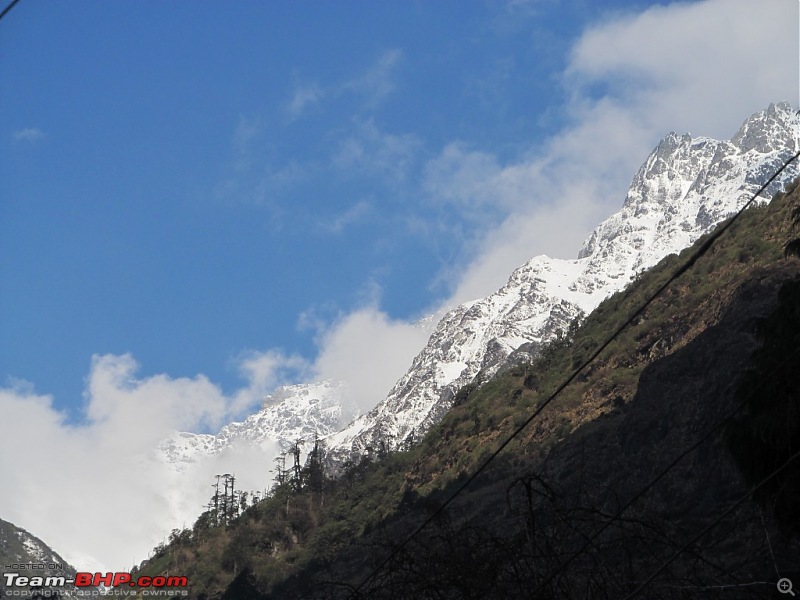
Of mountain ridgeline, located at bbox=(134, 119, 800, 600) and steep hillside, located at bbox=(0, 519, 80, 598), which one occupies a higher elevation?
steep hillside, located at bbox=(0, 519, 80, 598)

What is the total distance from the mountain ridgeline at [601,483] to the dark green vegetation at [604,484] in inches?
2.2

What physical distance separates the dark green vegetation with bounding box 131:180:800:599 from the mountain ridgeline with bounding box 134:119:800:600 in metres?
0.06

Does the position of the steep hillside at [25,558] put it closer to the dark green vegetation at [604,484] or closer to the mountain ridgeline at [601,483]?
the dark green vegetation at [604,484]

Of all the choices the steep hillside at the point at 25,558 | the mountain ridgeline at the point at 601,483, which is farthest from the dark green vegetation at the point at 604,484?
the steep hillside at the point at 25,558

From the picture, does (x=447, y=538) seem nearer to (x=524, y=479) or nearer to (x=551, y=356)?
(x=524, y=479)

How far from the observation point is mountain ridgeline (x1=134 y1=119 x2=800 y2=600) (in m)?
6.64

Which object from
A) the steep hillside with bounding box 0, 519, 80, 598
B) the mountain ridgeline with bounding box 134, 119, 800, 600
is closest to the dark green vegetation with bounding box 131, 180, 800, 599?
the mountain ridgeline with bounding box 134, 119, 800, 600

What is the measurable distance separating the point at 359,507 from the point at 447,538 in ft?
230

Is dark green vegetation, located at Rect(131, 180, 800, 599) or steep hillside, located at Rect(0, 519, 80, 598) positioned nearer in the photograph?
dark green vegetation, located at Rect(131, 180, 800, 599)

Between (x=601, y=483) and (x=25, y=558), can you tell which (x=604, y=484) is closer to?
(x=601, y=483)

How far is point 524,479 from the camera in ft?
21.3

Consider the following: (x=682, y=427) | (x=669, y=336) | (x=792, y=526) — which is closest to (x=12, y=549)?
(x=669, y=336)

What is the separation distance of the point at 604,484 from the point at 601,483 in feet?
8.11

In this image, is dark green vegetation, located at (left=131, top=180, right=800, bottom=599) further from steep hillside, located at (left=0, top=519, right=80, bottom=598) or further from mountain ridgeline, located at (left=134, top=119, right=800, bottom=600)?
steep hillside, located at (left=0, top=519, right=80, bottom=598)
